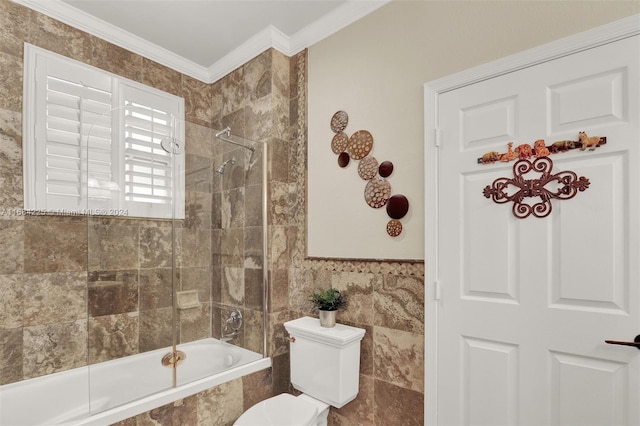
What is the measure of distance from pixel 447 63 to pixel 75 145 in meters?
2.23

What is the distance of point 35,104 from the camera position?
1991 mm

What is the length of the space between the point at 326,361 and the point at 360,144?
1273mm

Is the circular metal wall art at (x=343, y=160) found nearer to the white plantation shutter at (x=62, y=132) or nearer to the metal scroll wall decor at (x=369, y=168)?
the metal scroll wall decor at (x=369, y=168)

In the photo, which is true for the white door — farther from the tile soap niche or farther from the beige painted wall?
the tile soap niche

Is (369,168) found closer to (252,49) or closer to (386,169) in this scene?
(386,169)

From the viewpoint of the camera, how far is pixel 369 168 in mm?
1987

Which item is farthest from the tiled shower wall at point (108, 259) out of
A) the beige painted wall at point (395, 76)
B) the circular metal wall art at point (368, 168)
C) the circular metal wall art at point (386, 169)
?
the circular metal wall art at point (386, 169)

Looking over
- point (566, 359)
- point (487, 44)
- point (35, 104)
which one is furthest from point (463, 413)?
point (35, 104)

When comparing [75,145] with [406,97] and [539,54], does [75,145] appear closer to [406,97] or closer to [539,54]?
[406,97]

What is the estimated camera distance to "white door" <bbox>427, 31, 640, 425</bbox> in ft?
4.16

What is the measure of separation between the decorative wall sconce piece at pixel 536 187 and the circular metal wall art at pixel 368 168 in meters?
0.65

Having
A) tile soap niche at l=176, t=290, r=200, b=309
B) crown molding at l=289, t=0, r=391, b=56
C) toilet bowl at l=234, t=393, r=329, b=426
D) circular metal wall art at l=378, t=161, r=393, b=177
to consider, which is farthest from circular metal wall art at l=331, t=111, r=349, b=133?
toilet bowl at l=234, t=393, r=329, b=426

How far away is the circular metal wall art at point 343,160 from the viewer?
2.10 m

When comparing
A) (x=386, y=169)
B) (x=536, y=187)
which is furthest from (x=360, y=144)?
(x=536, y=187)
